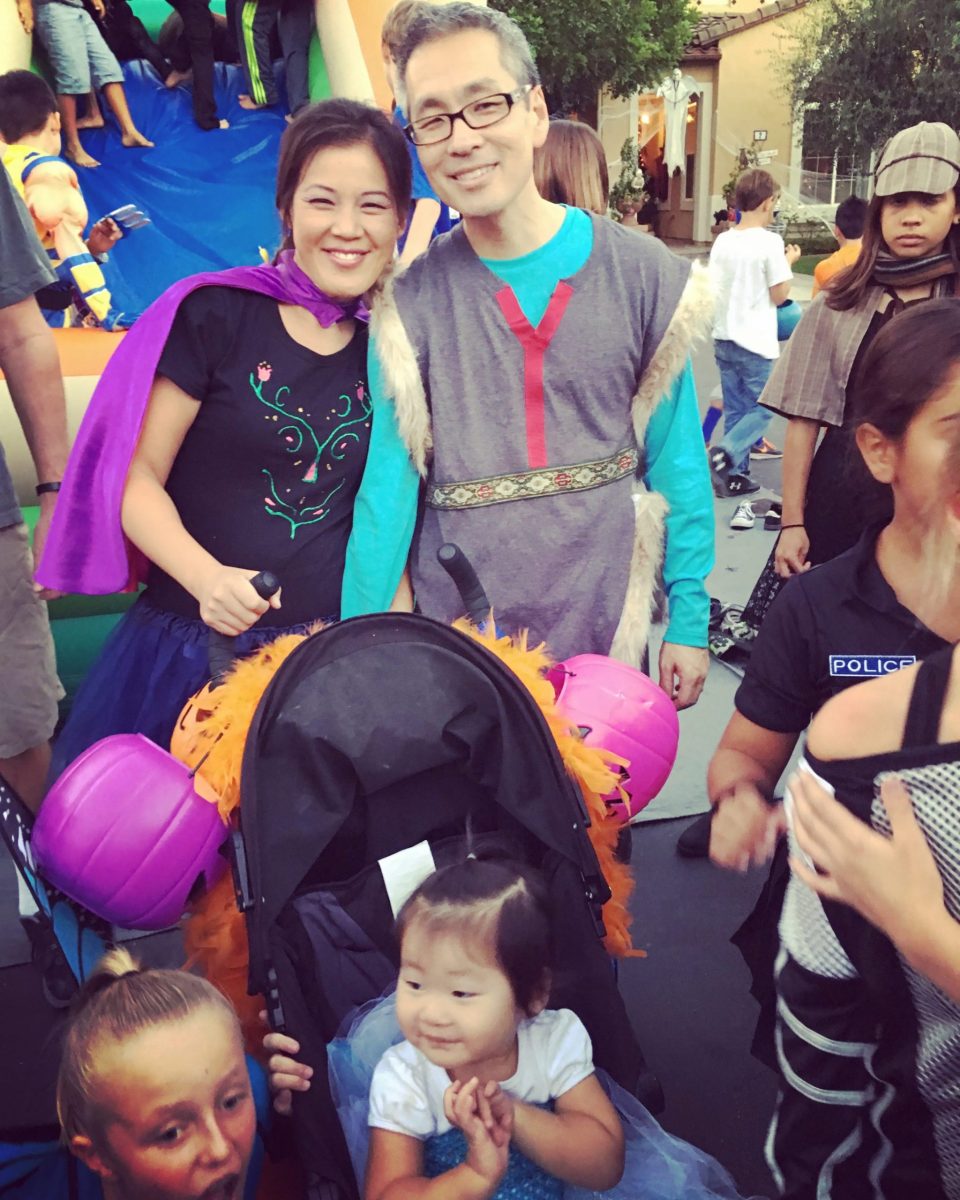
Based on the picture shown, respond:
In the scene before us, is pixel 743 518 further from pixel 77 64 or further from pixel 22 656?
pixel 77 64

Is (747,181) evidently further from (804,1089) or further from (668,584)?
(804,1089)

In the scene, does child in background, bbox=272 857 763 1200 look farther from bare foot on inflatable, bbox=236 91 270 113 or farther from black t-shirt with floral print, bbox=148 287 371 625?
bare foot on inflatable, bbox=236 91 270 113

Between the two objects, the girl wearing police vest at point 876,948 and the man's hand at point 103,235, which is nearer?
the girl wearing police vest at point 876,948

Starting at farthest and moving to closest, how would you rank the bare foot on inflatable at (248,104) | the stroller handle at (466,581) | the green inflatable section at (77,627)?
the bare foot on inflatable at (248,104)
the green inflatable section at (77,627)
the stroller handle at (466,581)

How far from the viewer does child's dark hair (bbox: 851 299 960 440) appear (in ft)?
4.40

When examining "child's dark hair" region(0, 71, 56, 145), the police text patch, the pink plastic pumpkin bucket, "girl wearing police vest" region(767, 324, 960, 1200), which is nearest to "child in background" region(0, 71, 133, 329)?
"child's dark hair" region(0, 71, 56, 145)

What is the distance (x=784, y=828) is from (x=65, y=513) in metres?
1.27

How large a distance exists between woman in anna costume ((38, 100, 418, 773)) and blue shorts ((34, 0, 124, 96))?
509cm

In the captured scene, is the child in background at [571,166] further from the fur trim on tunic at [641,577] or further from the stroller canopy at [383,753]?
the stroller canopy at [383,753]

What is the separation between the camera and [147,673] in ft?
6.15

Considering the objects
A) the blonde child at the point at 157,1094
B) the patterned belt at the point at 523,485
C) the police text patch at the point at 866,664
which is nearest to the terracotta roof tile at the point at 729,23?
the patterned belt at the point at 523,485

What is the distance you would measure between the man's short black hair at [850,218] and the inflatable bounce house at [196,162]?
2.93 metres

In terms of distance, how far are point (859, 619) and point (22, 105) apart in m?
4.80

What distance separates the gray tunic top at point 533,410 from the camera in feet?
5.64
